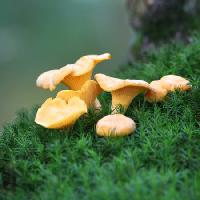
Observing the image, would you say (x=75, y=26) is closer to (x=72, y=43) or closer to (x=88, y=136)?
(x=72, y=43)

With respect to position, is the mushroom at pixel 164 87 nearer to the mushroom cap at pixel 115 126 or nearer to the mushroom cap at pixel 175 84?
the mushroom cap at pixel 175 84

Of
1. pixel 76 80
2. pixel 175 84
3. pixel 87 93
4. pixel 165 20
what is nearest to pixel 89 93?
pixel 87 93

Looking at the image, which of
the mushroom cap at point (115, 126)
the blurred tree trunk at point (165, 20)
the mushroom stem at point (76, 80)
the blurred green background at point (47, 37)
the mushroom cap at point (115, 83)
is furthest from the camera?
the blurred green background at point (47, 37)

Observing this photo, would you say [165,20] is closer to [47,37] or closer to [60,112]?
[60,112]

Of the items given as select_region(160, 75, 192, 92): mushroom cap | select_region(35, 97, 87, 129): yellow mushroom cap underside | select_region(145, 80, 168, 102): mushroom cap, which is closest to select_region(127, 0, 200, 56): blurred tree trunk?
select_region(160, 75, 192, 92): mushroom cap

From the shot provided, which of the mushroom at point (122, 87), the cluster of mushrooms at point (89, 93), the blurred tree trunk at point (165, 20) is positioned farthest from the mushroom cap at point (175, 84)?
the blurred tree trunk at point (165, 20)

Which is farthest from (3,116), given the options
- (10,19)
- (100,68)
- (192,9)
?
(192,9)

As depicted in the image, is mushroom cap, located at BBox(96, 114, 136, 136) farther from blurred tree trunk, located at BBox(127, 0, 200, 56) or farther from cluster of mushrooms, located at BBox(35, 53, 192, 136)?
blurred tree trunk, located at BBox(127, 0, 200, 56)
